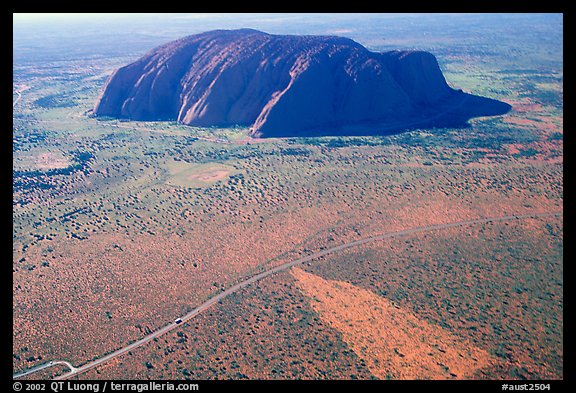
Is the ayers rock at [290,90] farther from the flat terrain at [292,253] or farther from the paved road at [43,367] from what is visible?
the paved road at [43,367]

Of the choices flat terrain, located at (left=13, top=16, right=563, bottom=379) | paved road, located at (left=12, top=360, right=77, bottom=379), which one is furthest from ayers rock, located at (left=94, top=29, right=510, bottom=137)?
paved road, located at (left=12, top=360, right=77, bottom=379)

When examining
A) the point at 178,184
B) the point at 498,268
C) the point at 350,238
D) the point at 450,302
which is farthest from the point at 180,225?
the point at 498,268

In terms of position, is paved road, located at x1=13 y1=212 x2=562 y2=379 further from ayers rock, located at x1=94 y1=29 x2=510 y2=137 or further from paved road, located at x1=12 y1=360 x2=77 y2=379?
ayers rock, located at x1=94 y1=29 x2=510 y2=137

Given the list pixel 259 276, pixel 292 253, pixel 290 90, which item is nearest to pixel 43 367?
pixel 259 276

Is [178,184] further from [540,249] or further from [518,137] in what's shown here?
[518,137]

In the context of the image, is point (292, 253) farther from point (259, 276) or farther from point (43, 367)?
point (43, 367)

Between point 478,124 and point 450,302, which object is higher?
point 478,124
